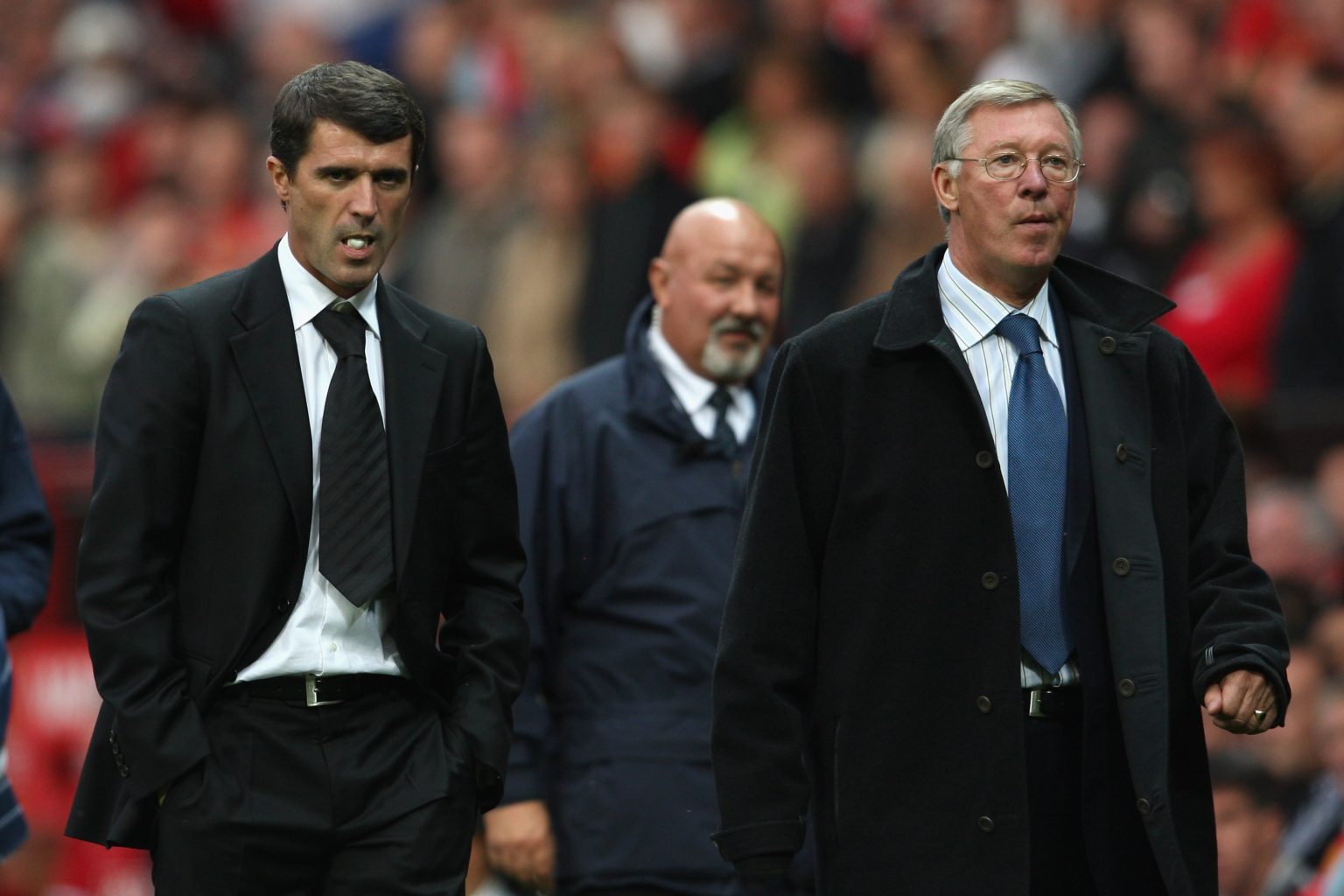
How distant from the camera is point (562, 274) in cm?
1153

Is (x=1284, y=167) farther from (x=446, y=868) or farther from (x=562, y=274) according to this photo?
(x=446, y=868)

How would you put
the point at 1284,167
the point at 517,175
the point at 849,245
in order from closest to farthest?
the point at 1284,167 < the point at 849,245 < the point at 517,175

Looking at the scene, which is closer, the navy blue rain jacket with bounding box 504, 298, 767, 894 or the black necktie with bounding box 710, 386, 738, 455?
the navy blue rain jacket with bounding box 504, 298, 767, 894

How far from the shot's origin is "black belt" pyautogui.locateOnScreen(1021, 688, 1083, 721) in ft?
13.2

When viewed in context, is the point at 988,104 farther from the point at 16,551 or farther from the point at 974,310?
the point at 16,551

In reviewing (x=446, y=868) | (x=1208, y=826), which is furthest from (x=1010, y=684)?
(x=446, y=868)

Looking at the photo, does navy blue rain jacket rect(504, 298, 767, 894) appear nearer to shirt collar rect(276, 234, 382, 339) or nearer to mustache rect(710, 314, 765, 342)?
mustache rect(710, 314, 765, 342)

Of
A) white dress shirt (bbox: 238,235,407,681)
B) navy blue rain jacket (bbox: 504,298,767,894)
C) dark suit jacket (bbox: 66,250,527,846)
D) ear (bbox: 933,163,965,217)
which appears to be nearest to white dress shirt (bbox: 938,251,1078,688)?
ear (bbox: 933,163,965,217)

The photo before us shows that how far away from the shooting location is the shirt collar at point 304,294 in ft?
14.0

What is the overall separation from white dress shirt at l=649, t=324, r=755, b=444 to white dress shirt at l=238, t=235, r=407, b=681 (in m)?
1.62

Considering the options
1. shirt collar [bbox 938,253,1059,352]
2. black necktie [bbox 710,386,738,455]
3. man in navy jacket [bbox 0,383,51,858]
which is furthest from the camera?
black necktie [bbox 710,386,738,455]

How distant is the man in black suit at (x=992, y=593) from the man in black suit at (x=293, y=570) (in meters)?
0.62

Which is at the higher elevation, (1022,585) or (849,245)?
(849,245)

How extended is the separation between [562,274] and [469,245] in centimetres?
91
